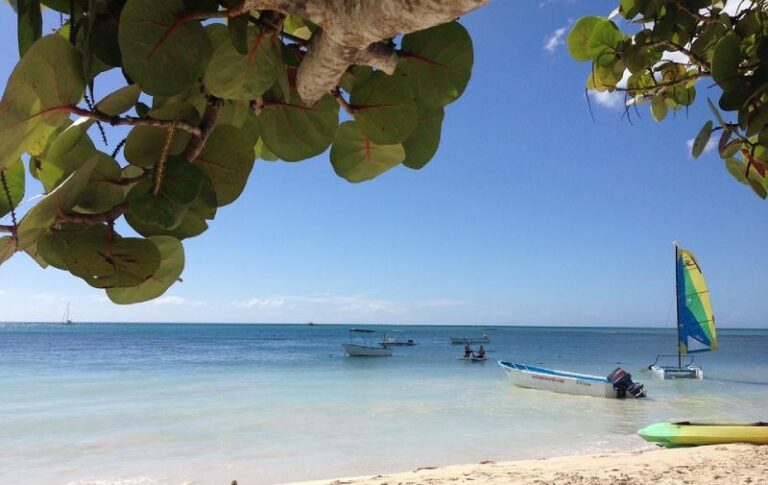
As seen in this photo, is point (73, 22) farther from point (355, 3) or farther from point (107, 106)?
point (355, 3)

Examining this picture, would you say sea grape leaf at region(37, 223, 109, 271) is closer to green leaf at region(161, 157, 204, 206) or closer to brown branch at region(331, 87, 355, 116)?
green leaf at region(161, 157, 204, 206)

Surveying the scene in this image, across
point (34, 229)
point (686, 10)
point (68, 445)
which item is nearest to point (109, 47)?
point (34, 229)

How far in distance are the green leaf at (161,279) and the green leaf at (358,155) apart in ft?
0.63

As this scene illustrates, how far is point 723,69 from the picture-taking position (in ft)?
2.26

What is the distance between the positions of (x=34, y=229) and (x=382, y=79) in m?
0.27

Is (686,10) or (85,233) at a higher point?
(686,10)

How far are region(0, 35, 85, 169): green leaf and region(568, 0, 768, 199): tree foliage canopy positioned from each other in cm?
63

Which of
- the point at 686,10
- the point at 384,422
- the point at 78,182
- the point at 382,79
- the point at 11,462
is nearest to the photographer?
the point at 78,182

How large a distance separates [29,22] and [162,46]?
0.10 metres

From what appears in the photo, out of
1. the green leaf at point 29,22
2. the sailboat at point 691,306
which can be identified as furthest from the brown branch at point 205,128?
the sailboat at point 691,306

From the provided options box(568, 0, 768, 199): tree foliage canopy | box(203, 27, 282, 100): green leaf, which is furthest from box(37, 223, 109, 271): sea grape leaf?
box(568, 0, 768, 199): tree foliage canopy

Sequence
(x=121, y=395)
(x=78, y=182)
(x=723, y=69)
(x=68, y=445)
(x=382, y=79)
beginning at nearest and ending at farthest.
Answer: (x=78, y=182) → (x=382, y=79) → (x=723, y=69) → (x=68, y=445) → (x=121, y=395)

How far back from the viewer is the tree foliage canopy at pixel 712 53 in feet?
2.31

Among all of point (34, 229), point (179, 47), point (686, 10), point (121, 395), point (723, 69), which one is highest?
point (686, 10)
